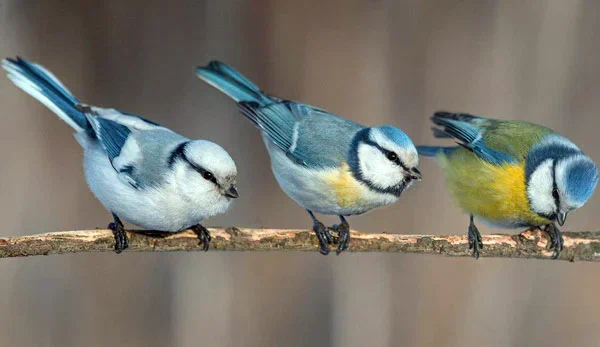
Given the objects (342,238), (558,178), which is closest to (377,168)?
(342,238)

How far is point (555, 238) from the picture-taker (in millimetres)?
1511

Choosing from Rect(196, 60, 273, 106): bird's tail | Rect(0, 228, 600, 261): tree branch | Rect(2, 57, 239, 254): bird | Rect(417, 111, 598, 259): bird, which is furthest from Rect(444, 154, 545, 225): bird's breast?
Rect(2, 57, 239, 254): bird

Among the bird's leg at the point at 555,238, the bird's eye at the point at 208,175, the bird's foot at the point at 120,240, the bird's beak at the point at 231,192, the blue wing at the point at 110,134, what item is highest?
the blue wing at the point at 110,134

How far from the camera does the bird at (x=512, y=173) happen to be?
1.44 metres

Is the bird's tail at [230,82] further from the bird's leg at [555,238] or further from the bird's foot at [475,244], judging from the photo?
the bird's leg at [555,238]

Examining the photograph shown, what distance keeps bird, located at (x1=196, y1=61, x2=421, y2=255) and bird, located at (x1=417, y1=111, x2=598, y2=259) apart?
0.14 metres

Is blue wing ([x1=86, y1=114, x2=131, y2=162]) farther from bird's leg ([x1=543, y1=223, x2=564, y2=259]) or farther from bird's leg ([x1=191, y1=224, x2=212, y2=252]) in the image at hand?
bird's leg ([x1=543, y1=223, x2=564, y2=259])

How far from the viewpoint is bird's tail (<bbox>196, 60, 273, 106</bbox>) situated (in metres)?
1.40

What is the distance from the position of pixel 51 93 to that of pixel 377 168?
592mm

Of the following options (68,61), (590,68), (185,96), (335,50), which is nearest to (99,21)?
(68,61)

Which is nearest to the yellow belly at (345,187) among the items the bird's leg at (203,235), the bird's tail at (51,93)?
the bird's leg at (203,235)

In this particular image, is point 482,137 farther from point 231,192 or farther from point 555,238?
point 231,192

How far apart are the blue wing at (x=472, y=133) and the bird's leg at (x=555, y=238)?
0.17m

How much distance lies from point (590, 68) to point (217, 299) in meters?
1.19
